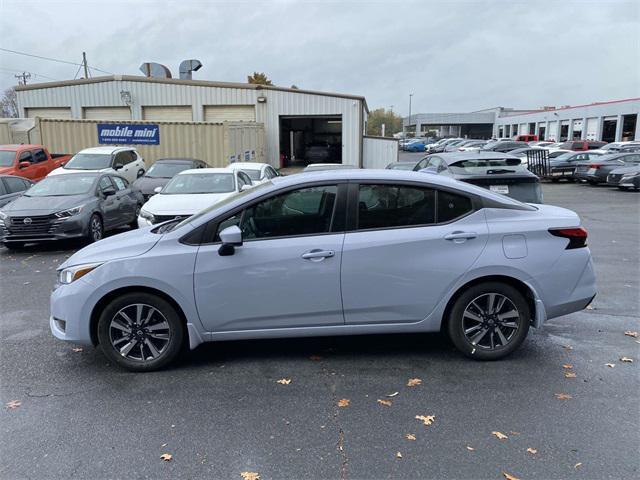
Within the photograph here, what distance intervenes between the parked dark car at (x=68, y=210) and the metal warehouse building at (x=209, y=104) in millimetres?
14293

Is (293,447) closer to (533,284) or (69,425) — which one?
(69,425)

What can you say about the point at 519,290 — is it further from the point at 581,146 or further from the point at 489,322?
the point at 581,146

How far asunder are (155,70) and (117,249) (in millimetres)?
26440

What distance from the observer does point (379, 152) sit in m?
25.5

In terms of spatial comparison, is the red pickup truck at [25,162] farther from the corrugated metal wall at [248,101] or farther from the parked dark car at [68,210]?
the corrugated metal wall at [248,101]

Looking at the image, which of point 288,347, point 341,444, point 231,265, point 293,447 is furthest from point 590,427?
point 231,265

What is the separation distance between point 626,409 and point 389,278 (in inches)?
76.0

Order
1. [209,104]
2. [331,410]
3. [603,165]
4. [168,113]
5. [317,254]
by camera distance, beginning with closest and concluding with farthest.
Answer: [331,410]
[317,254]
[603,165]
[209,104]
[168,113]

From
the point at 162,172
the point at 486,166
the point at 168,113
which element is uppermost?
the point at 168,113

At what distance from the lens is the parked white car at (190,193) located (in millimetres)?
9266

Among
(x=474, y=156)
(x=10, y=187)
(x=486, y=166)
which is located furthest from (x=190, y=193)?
(x=486, y=166)

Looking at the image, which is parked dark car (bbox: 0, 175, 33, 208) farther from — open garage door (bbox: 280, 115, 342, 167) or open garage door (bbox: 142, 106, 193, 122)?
open garage door (bbox: 280, 115, 342, 167)

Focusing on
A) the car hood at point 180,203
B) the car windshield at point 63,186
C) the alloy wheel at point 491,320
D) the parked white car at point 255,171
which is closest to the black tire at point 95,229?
the car windshield at point 63,186

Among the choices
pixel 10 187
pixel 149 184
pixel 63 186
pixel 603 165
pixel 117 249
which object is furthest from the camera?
pixel 603 165
